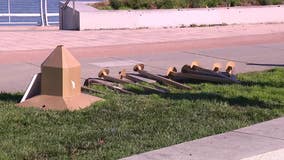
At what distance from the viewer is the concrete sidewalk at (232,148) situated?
6.75 meters

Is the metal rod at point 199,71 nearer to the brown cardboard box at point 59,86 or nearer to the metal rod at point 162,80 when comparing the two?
the metal rod at point 162,80

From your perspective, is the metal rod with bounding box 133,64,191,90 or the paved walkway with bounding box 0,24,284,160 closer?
the paved walkway with bounding box 0,24,284,160

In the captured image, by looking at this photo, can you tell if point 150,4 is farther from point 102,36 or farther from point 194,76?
point 194,76

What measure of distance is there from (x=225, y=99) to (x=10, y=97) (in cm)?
305

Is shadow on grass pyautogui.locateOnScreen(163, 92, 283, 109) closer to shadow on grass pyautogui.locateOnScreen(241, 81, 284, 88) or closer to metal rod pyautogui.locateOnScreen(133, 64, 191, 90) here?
metal rod pyautogui.locateOnScreen(133, 64, 191, 90)

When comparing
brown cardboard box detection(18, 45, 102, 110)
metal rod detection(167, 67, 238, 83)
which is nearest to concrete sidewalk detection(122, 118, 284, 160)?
brown cardboard box detection(18, 45, 102, 110)

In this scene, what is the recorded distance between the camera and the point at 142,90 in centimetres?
1112

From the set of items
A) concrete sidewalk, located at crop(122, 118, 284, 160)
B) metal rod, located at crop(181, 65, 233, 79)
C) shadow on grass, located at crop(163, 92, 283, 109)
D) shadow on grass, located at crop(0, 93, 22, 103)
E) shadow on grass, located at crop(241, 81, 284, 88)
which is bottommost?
shadow on grass, located at crop(241, 81, 284, 88)

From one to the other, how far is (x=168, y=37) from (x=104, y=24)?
7.46 feet

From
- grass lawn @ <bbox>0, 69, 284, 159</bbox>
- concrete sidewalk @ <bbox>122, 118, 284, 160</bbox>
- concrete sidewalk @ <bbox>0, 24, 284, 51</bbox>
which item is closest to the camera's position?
concrete sidewalk @ <bbox>122, 118, 284, 160</bbox>

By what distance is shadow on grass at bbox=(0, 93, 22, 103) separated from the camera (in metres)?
9.93

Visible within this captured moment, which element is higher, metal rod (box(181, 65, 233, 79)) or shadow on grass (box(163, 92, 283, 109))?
metal rod (box(181, 65, 233, 79))

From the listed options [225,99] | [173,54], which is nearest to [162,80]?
[225,99]

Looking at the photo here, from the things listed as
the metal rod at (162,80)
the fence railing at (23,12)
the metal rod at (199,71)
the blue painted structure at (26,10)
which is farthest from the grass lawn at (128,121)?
the blue painted structure at (26,10)
